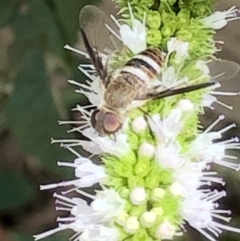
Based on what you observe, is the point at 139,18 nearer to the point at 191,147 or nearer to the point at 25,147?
the point at 191,147

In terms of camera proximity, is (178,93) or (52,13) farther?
(52,13)

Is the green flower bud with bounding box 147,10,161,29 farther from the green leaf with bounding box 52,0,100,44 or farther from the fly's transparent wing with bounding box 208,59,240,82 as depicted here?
the green leaf with bounding box 52,0,100,44

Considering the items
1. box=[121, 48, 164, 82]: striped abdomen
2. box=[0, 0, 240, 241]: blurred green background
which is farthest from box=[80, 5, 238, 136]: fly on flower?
box=[0, 0, 240, 241]: blurred green background

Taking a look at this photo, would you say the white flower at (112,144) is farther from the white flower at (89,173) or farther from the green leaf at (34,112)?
the green leaf at (34,112)

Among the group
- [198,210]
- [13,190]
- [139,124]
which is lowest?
[13,190]

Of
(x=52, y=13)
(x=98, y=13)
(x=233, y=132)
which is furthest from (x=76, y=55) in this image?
(x=233, y=132)

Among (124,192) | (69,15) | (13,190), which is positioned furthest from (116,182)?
(13,190)

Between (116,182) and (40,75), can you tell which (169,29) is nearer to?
(116,182)
